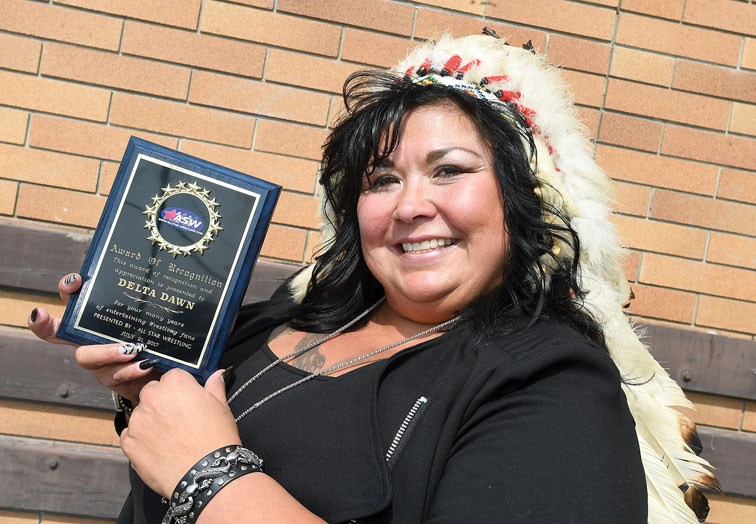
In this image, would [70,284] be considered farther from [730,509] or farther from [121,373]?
[730,509]

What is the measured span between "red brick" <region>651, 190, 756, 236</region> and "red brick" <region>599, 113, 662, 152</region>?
21 cm

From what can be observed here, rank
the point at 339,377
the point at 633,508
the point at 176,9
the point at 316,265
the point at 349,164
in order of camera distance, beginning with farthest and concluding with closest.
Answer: the point at 176,9
the point at 316,265
the point at 349,164
the point at 339,377
the point at 633,508

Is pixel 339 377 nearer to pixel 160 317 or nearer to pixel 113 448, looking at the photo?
pixel 160 317

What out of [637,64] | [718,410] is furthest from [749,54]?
[718,410]

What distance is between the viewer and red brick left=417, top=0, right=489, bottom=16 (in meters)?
3.02

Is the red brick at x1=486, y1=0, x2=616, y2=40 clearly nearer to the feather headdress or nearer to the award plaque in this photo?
the feather headdress

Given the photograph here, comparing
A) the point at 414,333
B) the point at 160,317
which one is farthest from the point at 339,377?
the point at 160,317

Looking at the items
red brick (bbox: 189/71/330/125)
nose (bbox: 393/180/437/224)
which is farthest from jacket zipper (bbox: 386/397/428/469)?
red brick (bbox: 189/71/330/125)

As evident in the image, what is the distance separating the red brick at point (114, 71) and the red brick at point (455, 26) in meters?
A: 0.87

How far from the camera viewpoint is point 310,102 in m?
3.01

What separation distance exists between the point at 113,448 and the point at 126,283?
4.62 feet

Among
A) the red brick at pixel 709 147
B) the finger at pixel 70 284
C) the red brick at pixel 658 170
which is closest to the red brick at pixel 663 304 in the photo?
the red brick at pixel 658 170

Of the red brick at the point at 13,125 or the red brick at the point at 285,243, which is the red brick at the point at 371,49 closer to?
the red brick at the point at 285,243

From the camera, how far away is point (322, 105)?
3.02 metres
